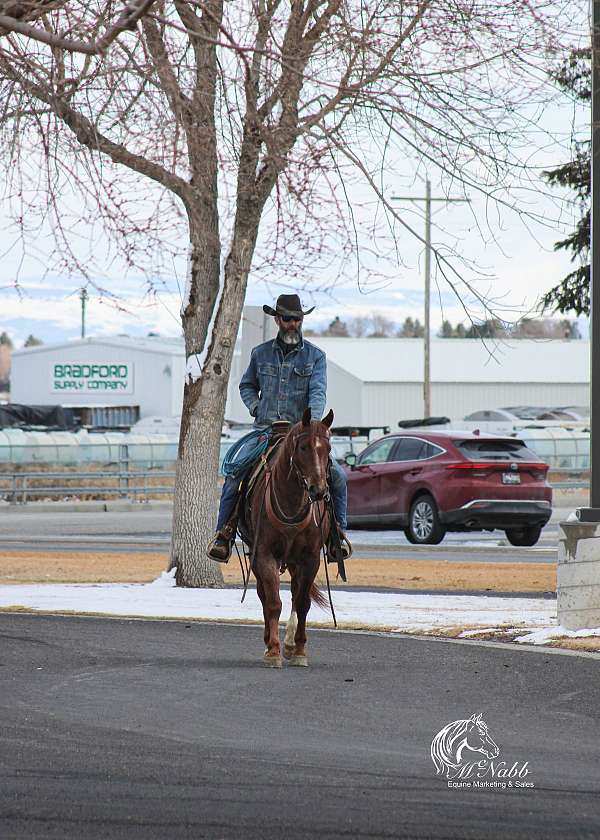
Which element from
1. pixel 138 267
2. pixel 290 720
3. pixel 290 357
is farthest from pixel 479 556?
pixel 290 720

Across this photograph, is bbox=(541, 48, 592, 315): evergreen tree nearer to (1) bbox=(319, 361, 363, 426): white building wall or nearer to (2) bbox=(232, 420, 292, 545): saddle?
(2) bbox=(232, 420, 292, 545): saddle

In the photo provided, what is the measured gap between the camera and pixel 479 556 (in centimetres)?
2134

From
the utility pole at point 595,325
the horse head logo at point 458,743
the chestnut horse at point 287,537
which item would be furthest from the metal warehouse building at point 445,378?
the horse head logo at point 458,743

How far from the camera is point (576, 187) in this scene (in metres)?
18.3

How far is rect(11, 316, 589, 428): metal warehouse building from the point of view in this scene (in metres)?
76.7

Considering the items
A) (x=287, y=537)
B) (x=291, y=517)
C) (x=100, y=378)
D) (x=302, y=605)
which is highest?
(x=100, y=378)

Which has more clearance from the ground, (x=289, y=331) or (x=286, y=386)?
(x=289, y=331)

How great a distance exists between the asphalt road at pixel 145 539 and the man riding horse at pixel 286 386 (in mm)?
10546

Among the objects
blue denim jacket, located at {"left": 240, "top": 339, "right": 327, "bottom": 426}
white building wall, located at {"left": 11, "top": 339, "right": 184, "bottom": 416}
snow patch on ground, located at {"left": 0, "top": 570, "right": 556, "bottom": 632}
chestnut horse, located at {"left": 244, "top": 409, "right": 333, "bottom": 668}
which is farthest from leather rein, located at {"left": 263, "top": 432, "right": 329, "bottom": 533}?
white building wall, located at {"left": 11, "top": 339, "right": 184, "bottom": 416}

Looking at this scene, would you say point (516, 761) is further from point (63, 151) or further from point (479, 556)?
point (479, 556)

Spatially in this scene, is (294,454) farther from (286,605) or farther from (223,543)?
(286,605)

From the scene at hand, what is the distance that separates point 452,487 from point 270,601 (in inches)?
489

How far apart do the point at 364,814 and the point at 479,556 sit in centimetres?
1605

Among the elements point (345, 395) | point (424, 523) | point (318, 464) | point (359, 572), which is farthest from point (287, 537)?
point (345, 395)
